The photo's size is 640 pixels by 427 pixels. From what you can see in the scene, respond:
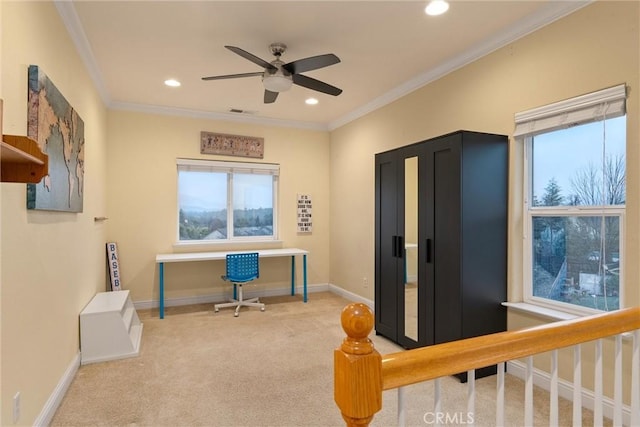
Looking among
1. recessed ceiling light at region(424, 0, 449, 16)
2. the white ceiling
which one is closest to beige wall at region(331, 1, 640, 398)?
the white ceiling

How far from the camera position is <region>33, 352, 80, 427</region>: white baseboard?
6.97ft

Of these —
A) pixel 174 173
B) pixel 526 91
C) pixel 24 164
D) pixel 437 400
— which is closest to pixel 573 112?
pixel 526 91

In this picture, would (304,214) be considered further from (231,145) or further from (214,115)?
(214,115)

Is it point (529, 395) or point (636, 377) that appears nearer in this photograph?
point (529, 395)

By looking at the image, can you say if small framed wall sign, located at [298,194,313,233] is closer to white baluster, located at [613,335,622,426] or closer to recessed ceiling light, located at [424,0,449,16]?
recessed ceiling light, located at [424,0,449,16]

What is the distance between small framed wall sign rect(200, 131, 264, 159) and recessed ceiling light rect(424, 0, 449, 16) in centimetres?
340

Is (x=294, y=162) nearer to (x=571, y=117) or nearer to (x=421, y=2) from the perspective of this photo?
(x=421, y=2)

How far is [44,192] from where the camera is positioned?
2080 millimetres

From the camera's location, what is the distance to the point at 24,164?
113 centimetres

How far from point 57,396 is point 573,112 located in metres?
4.07

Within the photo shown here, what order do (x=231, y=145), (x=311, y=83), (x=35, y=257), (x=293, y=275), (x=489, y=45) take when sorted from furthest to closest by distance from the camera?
(x=293, y=275) < (x=231, y=145) < (x=311, y=83) < (x=489, y=45) < (x=35, y=257)

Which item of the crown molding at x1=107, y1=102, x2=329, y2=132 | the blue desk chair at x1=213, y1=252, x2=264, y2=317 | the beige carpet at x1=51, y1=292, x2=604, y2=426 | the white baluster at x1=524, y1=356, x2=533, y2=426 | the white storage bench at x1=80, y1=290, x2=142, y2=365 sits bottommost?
the beige carpet at x1=51, y1=292, x2=604, y2=426

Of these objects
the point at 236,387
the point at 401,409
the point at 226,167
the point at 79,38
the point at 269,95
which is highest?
the point at 79,38

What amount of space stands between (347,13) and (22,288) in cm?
273
